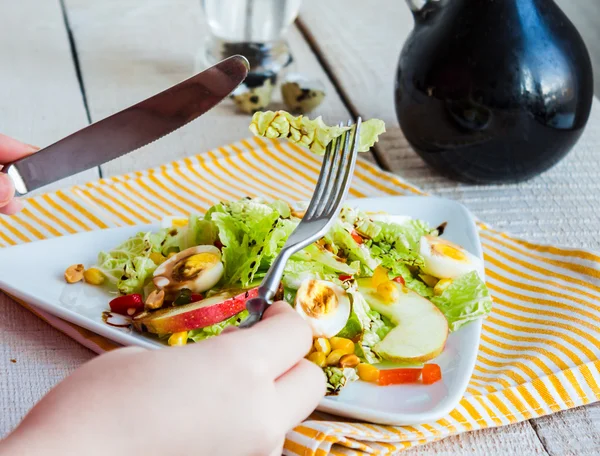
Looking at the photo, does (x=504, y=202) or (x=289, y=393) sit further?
(x=504, y=202)

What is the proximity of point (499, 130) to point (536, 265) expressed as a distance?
337mm

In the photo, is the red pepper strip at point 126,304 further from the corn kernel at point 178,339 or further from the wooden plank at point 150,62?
the wooden plank at point 150,62

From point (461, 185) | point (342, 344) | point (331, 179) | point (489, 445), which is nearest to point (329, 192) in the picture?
point (331, 179)

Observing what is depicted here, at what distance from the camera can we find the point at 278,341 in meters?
0.86

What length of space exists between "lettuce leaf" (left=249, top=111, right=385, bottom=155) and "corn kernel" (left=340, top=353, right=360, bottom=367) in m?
0.35

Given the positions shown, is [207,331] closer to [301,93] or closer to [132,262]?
[132,262]

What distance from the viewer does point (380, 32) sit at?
2.85 m

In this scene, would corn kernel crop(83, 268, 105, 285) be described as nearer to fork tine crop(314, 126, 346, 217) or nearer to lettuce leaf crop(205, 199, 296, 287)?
lettuce leaf crop(205, 199, 296, 287)

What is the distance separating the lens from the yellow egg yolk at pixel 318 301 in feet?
4.09

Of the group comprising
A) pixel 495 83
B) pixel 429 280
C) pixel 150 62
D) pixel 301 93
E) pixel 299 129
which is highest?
pixel 299 129

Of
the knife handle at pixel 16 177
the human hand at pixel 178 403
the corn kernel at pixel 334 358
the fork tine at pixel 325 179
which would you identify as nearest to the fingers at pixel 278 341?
the human hand at pixel 178 403

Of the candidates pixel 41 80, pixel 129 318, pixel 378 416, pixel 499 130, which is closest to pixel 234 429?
pixel 378 416

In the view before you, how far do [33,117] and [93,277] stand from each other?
98 centimetres

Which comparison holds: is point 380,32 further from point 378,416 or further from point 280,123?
point 378,416
